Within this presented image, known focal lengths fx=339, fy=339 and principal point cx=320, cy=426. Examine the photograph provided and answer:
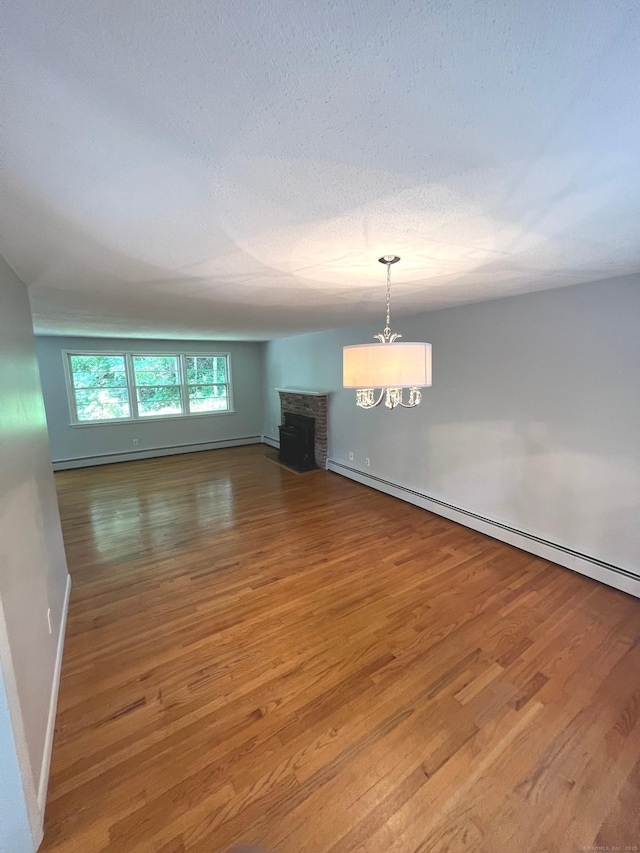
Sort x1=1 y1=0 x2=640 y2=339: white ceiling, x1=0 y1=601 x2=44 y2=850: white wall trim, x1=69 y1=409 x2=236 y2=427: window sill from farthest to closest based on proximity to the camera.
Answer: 1. x1=69 y1=409 x2=236 y2=427: window sill
2. x1=0 y1=601 x2=44 y2=850: white wall trim
3. x1=1 y1=0 x2=640 y2=339: white ceiling

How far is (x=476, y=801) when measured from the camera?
1.38 meters

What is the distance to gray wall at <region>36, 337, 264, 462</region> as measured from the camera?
5773 millimetres

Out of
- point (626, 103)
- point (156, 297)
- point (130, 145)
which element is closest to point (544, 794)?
point (626, 103)

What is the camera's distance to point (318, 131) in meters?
0.88

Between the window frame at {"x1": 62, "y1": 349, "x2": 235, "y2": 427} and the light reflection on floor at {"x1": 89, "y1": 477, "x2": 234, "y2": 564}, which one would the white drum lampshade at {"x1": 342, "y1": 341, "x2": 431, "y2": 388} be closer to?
the light reflection on floor at {"x1": 89, "y1": 477, "x2": 234, "y2": 564}

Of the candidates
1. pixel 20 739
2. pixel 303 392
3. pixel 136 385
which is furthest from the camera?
pixel 136 385

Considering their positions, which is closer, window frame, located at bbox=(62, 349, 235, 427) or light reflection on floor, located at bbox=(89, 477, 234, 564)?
light reflection on floor, located at bbox=(89, 477, 234, 564)

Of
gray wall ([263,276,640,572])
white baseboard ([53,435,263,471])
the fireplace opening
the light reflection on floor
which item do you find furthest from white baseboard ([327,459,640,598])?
white baseboard ([53,435,263,471])

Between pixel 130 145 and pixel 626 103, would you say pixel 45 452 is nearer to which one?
pixel 130 145

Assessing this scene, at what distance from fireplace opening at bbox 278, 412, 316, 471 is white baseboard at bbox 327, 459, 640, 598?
1.57 metres

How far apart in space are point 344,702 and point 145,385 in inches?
253

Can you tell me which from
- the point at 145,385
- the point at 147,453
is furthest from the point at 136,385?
the point at 147,453

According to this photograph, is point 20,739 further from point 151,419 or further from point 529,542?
point 151,419

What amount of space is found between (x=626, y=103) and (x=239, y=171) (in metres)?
1.01
